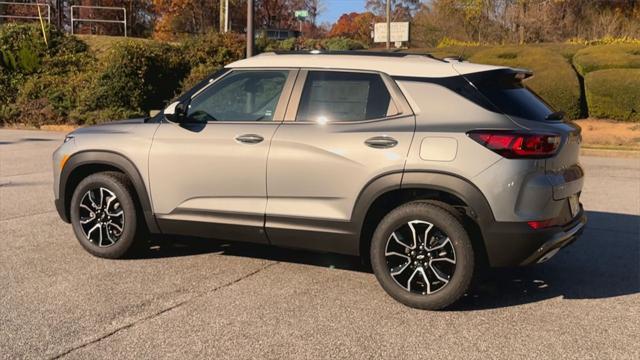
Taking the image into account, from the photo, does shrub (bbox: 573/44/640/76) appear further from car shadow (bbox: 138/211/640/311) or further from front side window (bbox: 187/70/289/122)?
front side window (bbox: 187/70/289/122)

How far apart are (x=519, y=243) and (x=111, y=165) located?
3.34 meters

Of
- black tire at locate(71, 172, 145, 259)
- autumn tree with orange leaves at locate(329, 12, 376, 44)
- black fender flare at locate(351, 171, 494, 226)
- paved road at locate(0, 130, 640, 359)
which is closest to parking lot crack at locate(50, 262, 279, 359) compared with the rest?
paved road at locate(0, 130, 640, 359)

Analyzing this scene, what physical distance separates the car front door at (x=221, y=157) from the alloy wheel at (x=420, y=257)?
106 cm

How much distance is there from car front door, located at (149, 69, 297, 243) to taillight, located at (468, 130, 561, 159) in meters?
1.57

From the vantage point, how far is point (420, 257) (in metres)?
4.23

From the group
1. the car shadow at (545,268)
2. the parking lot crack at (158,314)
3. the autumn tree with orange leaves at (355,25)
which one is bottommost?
the car shadow at (545,268)

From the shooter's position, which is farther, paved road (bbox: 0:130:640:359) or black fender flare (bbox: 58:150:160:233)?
black fender flare (bbox: 58:150:160:233)

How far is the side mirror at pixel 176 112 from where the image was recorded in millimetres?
4949

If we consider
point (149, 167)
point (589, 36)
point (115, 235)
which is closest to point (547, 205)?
point (149, 167)

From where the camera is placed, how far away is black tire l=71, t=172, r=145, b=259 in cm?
514

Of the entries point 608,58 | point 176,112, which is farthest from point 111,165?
point 608,58

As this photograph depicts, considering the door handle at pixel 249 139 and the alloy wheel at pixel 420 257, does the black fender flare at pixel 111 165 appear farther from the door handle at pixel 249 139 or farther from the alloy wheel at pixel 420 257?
the alloy wheel at pixel 420 257

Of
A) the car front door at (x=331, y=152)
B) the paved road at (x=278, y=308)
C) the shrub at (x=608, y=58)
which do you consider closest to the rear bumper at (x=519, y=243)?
the paved road at (x=278, y=308)

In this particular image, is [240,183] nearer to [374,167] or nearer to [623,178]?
[374,167]
